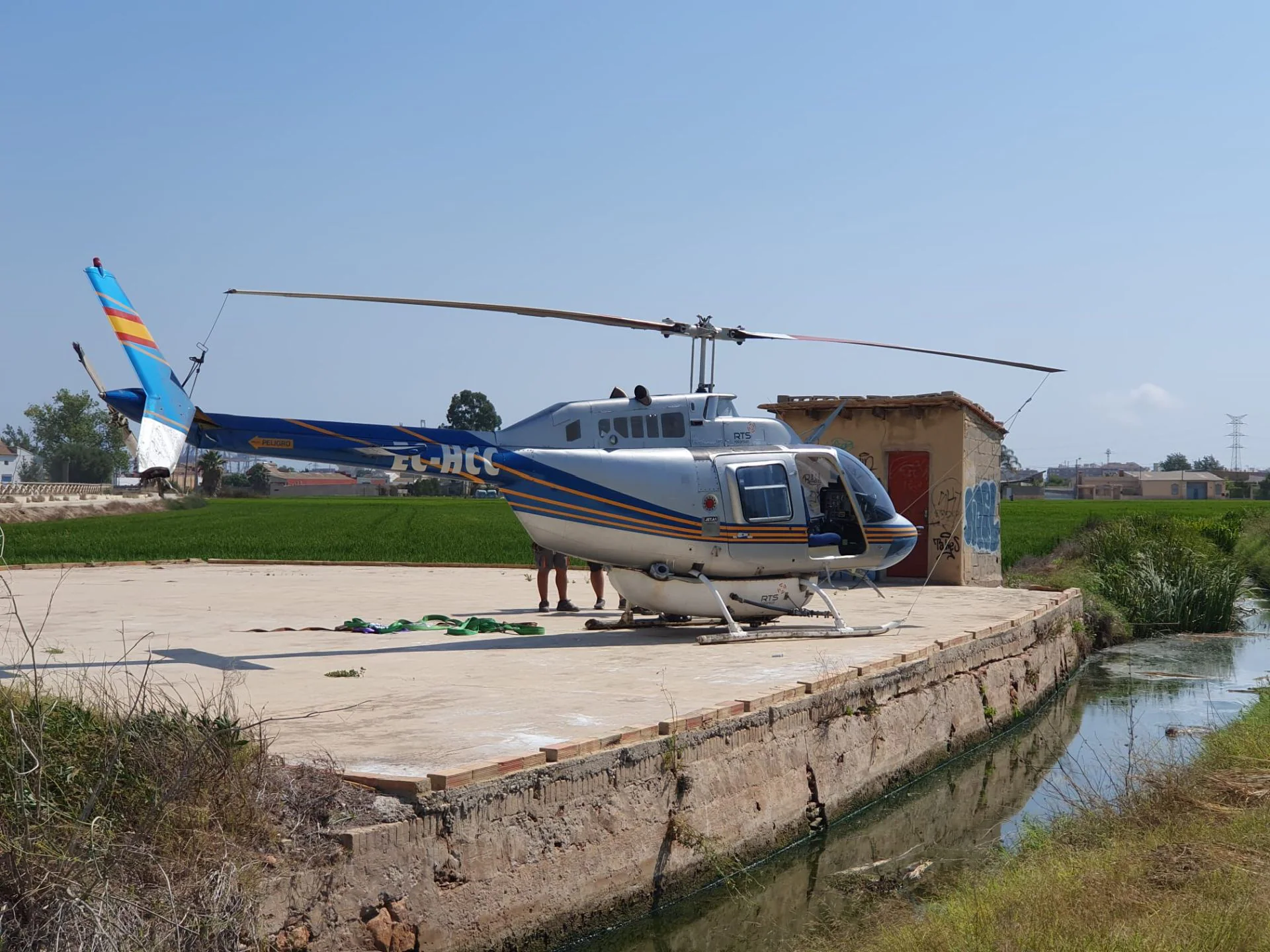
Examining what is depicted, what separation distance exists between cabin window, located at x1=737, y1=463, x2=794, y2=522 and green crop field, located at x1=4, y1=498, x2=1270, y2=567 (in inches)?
617

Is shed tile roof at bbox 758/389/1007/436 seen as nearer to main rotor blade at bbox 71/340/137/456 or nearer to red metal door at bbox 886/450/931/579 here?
red metal door at bbox 886/450/931/579

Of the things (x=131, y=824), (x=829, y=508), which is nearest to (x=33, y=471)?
(x=829, y=508)

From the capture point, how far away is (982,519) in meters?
23.8

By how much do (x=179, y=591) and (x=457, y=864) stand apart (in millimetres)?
14751

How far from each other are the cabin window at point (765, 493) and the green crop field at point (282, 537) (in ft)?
51.1

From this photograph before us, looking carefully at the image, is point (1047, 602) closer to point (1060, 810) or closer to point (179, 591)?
point (1060, 810)

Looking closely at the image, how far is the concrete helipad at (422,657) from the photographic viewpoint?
8.34 metres

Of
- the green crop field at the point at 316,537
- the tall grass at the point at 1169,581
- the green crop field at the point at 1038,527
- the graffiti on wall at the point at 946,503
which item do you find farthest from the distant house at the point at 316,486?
the graffiti on wall at the point at 946,503

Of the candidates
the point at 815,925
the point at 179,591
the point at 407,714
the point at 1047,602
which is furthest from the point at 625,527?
the point at 179,591

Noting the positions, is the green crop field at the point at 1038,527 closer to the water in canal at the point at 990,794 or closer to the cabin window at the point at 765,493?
the water in canal at the point at 990,794

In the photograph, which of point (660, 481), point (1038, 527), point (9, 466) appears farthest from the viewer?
point (9, 466)

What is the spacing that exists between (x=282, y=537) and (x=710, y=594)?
98.2ft

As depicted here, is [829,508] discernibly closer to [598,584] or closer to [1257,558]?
[598,584]

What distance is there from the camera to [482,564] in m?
27.3
